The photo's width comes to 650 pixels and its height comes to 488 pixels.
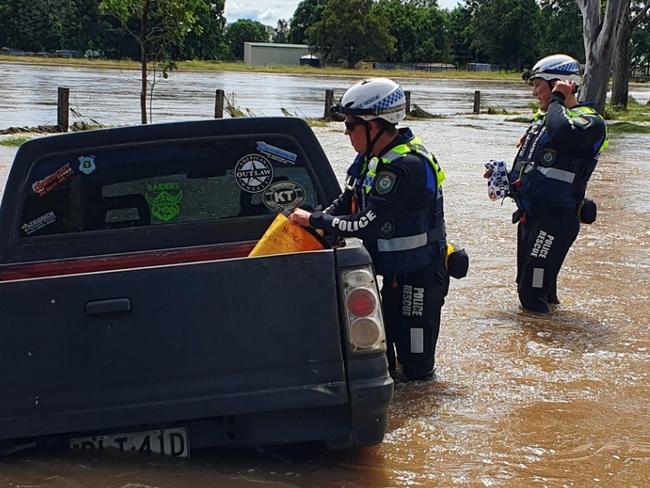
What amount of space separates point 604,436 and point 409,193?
1.54m

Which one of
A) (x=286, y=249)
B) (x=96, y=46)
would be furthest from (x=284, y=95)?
(x=96, y=46)

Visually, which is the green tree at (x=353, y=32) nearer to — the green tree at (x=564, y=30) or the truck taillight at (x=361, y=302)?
the green tree at (x=564, y=30)

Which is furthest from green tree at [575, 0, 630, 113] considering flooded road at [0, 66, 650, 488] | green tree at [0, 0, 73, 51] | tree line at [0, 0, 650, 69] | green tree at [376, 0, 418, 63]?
green tree at [376, 0, 418, 63]

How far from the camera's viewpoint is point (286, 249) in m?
4.25

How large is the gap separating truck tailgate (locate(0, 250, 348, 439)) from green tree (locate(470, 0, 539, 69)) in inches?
3920

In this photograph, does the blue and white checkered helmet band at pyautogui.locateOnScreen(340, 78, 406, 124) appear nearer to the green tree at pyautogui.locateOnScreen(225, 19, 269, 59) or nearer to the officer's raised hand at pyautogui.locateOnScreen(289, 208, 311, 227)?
the officer's raised hand at pyautogui.locateOnScreen(289, 208, 311, 227)

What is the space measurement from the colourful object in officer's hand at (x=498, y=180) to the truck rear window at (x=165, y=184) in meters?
2.53

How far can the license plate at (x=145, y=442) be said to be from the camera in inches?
148

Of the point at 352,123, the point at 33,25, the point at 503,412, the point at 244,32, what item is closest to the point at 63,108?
the point at 352,123

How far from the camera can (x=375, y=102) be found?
4.77m

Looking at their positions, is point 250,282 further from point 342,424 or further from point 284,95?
point 284,95

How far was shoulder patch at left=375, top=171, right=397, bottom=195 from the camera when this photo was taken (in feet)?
15.4

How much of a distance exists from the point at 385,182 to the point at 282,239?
713 mm

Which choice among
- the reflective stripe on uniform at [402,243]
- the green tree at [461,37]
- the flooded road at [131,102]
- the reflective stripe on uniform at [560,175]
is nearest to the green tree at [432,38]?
the green tree at [461,37]
